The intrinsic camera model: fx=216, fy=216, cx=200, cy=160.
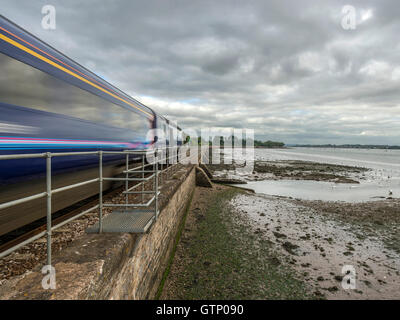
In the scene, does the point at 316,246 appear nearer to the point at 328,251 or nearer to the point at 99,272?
the point at 328,251

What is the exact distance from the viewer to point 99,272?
2.22 meters

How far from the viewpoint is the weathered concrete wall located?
1.94 metres

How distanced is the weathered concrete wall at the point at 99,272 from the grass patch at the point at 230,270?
1.44 m

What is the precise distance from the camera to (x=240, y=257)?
6.11 meters

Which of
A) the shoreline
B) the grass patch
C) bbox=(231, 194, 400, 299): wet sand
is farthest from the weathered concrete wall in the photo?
bbox=(231, 194, 400, 299): wet sand

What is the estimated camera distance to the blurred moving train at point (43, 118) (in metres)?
3.17

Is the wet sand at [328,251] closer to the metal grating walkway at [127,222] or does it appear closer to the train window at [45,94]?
the metal grating walkway at [127,222]

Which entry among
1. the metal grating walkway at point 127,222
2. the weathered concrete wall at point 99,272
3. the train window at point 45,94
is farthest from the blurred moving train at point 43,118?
the weathered concrete wall at point 99,272

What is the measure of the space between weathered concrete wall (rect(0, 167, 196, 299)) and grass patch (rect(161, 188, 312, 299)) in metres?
1.44

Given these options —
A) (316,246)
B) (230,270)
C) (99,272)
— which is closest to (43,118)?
(99,272)

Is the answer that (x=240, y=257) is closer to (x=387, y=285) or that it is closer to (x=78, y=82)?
(x=387, y=285)
